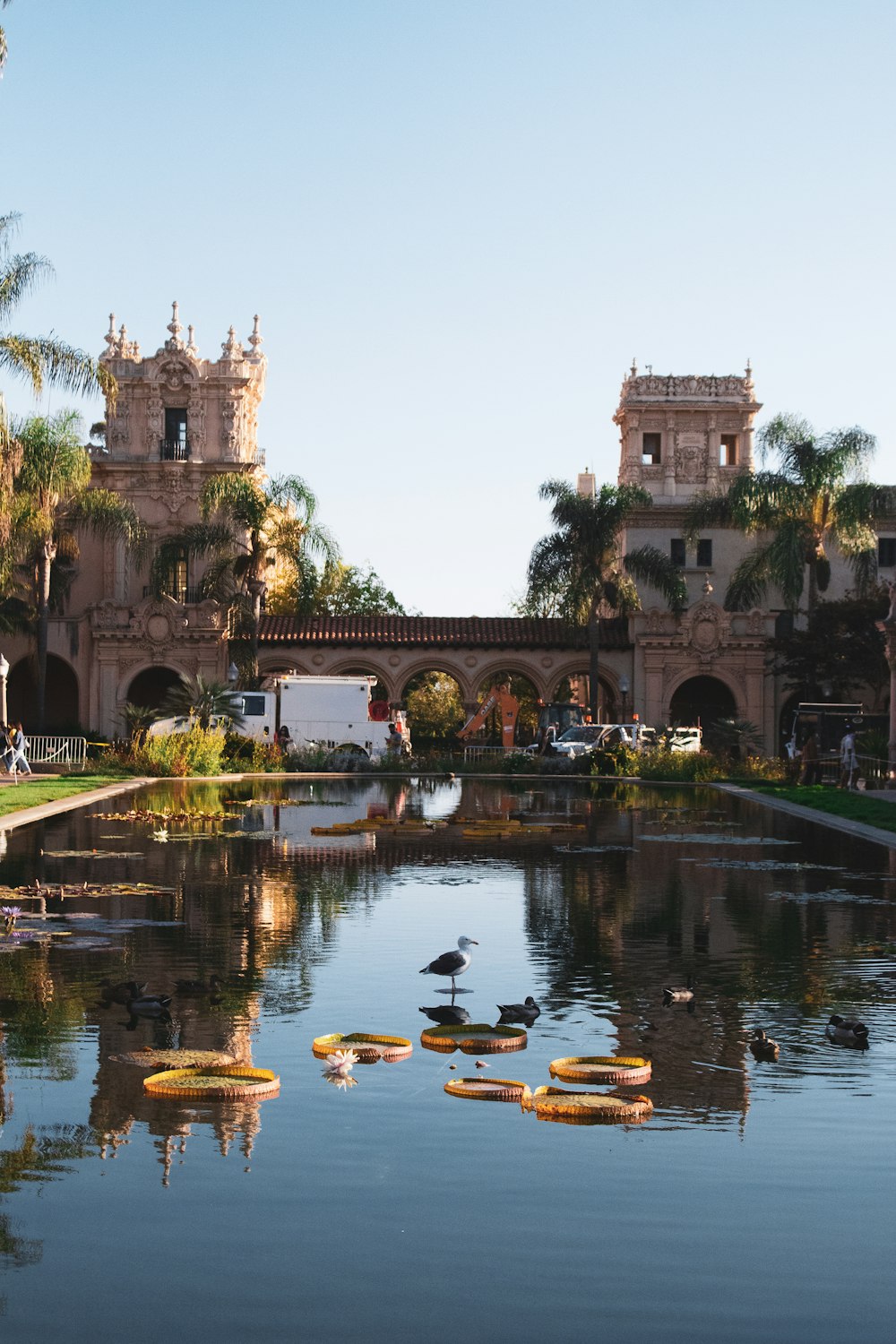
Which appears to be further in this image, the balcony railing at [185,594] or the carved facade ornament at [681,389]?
the carved facade ornament at [681,389]

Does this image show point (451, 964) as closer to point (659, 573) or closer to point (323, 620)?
point (659, 573)

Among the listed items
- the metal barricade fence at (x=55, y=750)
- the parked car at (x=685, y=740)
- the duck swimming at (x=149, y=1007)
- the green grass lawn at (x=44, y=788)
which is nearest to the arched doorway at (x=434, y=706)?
the parked car at (x=685, y=740)

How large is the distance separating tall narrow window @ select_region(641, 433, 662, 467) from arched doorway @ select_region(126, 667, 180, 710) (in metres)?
20.2

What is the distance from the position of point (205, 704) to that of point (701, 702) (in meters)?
22.1

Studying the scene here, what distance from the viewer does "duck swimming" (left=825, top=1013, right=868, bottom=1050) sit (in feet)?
27.9

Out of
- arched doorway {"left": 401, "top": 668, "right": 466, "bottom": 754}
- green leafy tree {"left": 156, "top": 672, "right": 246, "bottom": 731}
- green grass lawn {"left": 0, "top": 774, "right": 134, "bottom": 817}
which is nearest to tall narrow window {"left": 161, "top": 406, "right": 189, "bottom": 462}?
green leafy tree {"left": 156, "top": 672, "right": 246, "bottom": 731}

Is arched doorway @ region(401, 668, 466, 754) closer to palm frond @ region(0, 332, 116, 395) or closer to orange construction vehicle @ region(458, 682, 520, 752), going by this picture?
orange construction vehicle @ region(458, 682, 520, 752)

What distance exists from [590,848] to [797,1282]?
15.4 m

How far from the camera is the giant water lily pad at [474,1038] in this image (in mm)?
8312

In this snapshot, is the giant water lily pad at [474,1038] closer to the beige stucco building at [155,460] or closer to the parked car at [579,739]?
the parked car at [579,739]

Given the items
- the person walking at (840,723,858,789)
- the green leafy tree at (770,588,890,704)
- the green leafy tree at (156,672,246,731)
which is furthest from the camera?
the green leafy tree at (770,588,890,704)

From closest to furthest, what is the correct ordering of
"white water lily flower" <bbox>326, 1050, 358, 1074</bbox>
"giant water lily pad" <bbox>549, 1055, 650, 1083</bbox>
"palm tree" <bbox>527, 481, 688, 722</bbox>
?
"giant water lily pad" <bbox>549, 1055, 650, 1083</bbox>, "white water lily flower" <bbox>326, 1050, 358, 1074</bbox>, "palm tree" <bbox>527, 481, 688, 722</bbox>

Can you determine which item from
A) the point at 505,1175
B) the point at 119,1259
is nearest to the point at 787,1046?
the point at 505,1175

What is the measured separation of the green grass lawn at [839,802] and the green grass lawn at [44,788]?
12.7m
